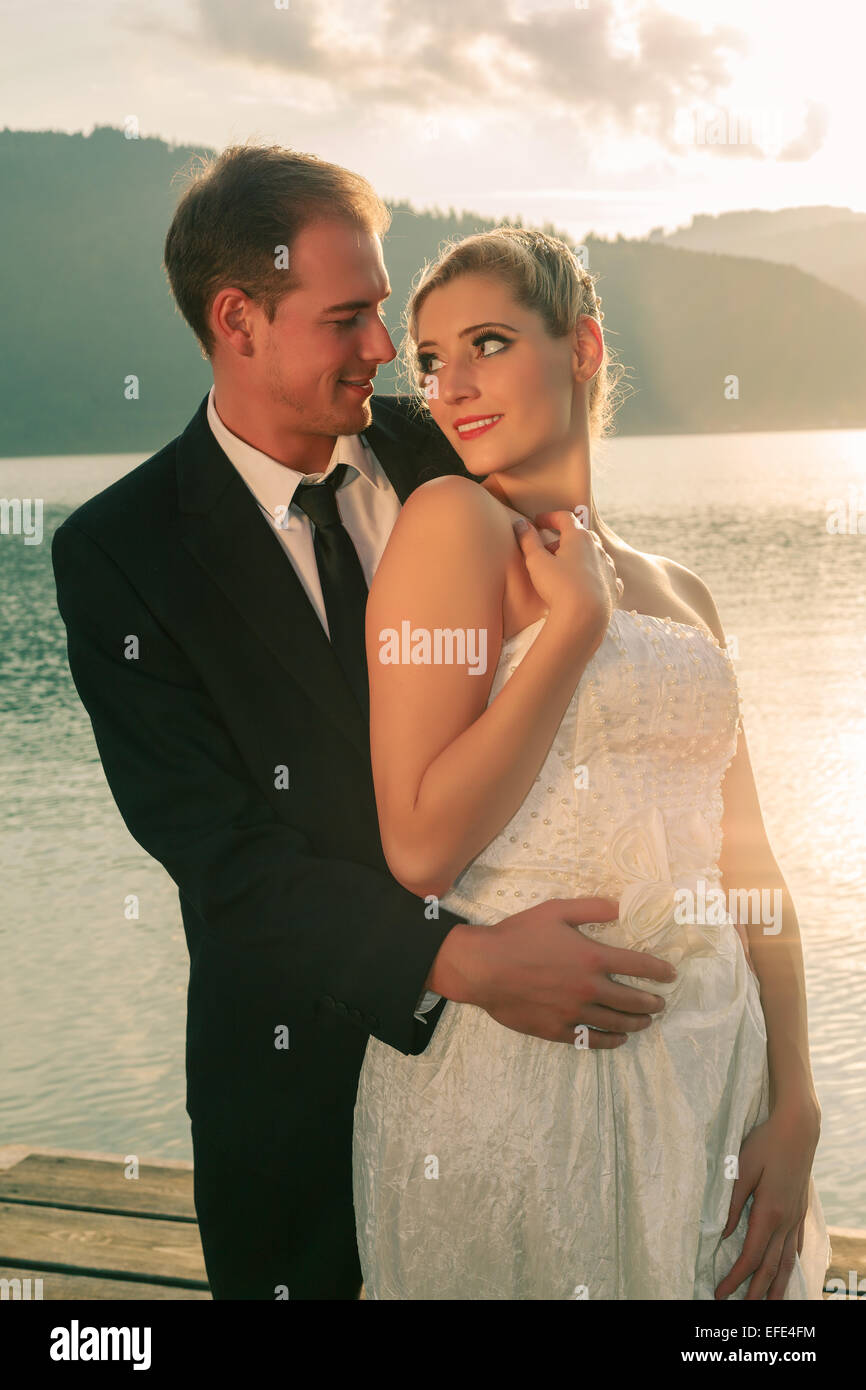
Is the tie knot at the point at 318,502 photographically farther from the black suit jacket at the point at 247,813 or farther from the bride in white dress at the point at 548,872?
the bride in white dress at the point at 548,872

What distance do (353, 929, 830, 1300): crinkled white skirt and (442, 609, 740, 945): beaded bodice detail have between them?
0.54 ft

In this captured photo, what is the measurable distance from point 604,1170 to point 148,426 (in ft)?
282

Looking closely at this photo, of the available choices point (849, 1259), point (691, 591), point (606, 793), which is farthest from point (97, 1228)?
point (691, 591)

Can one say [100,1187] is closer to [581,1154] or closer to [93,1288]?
[93,1288]

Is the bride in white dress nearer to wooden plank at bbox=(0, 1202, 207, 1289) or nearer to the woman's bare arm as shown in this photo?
the woman's bare arm

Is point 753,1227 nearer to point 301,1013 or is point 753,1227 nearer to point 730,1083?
point 730,1083

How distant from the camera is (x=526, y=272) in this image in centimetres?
162

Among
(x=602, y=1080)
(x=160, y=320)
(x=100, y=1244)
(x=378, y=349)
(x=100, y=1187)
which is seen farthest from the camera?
(x=160, y=320)

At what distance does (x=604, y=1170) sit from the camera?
153 cm

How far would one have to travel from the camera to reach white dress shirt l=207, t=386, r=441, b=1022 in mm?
1796

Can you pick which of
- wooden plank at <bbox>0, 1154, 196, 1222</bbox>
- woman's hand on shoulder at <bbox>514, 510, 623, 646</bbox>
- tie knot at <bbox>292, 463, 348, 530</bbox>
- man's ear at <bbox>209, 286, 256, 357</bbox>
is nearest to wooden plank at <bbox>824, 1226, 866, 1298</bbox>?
wooden plank at <bbox>0, 1154, 196, 1222</bbox>

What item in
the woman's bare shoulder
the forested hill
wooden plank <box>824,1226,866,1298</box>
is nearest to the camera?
the woman's bare shoulder

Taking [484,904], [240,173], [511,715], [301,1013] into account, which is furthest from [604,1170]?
[240,173]

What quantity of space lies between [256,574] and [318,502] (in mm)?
177
